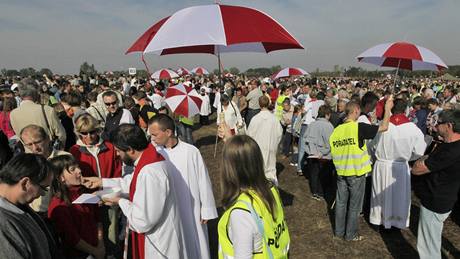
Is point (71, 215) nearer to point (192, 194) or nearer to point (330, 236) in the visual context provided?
point (192, 194)

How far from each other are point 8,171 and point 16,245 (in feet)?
1.64

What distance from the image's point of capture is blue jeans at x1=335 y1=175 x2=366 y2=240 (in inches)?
184

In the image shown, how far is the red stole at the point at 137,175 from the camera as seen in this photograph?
2.65 meters

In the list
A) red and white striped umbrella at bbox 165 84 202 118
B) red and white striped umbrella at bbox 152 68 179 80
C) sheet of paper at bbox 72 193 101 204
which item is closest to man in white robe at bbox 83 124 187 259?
sheet of paper at bbox 72 193 101 204

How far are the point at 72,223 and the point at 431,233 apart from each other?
12.6 feet

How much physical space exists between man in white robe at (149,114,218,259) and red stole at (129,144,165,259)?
49 cm

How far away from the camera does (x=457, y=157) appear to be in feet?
10.5

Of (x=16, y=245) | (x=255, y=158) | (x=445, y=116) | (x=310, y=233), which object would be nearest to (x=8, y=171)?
(x=16, y=245)

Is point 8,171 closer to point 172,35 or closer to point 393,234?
point 172,35

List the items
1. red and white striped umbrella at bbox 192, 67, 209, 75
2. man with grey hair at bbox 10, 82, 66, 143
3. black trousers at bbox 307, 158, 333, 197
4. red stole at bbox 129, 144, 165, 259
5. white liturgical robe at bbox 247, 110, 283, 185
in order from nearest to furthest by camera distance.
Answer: red stole at bbox 129, 144, 165, 259
man with grey hair at bbox 10, 82, 66, 143
white liturgical robe at bbox 247, 110, 283, 185
black trousers at bbox 307, 158, 333, 197
red and white striped umbrella at bbox 192, 67, 209, 75

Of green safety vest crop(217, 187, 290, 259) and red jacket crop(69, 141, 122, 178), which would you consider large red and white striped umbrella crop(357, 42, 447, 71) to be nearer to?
green safety vest crop(217, 187, 290, 259)

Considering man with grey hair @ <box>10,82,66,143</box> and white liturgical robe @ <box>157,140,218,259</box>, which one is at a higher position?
man with grey hair @ <box>10,82,66,143</box>

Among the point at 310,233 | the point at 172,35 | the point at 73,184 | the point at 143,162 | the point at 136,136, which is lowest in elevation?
the point at 310,233

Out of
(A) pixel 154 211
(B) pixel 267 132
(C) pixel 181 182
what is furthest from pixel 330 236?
(A) pixel 154 211
